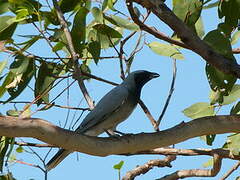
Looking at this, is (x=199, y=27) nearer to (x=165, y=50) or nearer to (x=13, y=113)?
(x=165, y=50)

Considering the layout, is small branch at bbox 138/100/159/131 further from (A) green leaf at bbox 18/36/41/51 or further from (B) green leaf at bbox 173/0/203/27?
(A) green leaf at bbox 18/36/41/51

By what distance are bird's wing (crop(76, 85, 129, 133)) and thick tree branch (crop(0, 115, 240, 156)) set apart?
2.97 feet

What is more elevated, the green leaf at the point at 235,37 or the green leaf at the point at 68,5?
the green leaf at the point at 68,5

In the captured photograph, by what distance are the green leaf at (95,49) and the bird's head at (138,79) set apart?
758 millimetres

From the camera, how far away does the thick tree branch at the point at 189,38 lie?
3.07m

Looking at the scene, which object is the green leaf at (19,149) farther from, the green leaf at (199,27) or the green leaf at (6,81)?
the green leaf at (199,27)

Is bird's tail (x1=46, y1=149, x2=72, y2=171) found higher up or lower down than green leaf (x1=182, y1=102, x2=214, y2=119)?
lower down

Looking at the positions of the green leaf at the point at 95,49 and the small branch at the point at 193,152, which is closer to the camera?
the small branch at the point at 193,152

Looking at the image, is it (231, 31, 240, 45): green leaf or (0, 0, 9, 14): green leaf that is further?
(231, 31, 240, 45): green leaf

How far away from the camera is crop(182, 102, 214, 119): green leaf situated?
3.68 meters

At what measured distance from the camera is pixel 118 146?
3.05m

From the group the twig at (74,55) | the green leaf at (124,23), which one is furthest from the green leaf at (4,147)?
the green leaf at (124,23)

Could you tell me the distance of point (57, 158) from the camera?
3.77 meters

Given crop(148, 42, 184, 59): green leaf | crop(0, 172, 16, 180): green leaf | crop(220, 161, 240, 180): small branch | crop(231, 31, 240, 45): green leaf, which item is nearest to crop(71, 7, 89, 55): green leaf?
crop(148, 42, 184, 59): green leaf
